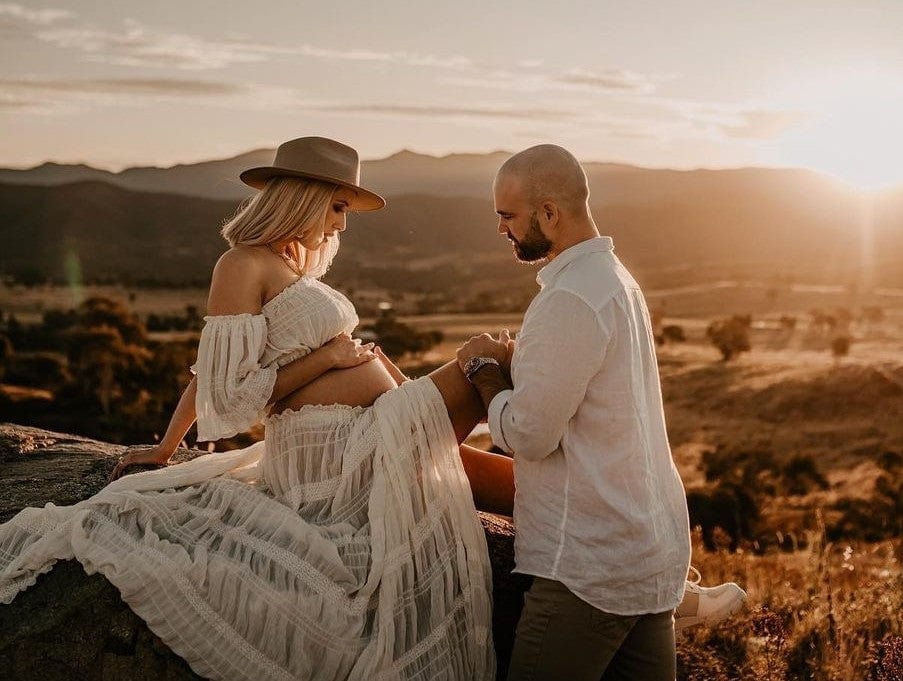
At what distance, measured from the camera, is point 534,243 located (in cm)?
367

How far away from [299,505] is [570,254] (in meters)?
1.67

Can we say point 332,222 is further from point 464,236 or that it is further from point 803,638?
point 464,236

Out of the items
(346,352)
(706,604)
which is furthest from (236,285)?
(706,604)

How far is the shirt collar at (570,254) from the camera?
3.60m

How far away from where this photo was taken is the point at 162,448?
16.1 feet

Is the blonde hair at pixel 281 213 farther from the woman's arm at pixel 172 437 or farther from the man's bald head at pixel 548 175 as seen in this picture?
the man's bald head at pixel 548 175

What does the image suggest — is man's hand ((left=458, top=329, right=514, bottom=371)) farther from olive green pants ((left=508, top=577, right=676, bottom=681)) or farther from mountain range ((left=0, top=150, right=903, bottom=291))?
mountain range ((left=0, top=150, right=903, bottom=291))

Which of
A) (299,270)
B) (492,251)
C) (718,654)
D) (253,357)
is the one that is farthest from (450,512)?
(492,251)

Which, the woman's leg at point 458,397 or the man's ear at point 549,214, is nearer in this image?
the man's ear at point 549,214

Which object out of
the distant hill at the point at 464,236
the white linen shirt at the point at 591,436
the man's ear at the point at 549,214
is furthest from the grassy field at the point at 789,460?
the distant hill at the point at 464,236

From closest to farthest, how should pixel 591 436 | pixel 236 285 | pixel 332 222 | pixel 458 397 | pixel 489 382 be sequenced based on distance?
1. pixel 591 436
2. pixel 489 382
3. pixel 458 397
4. pixel 236 285
5. pixel 332 222

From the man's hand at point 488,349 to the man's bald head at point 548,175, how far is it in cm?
68

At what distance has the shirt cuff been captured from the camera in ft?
11.8

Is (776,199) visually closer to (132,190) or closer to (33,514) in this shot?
(132,190)
